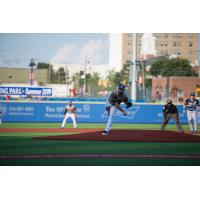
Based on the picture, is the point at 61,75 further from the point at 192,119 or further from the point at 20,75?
the point at 192,119

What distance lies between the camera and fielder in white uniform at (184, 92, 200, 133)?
560 inches

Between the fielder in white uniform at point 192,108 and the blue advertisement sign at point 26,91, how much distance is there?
4.20 m

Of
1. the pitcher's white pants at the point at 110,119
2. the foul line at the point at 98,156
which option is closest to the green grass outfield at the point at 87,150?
the foul line at the point at 98,156

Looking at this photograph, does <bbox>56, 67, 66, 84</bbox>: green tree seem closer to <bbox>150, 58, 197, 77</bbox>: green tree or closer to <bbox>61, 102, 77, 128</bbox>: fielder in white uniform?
<bbox>61, 102, 77, 128</bbox>: fielder in white uniform

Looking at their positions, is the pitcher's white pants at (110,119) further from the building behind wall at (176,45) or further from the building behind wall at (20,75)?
the building behind wall at (20,75)

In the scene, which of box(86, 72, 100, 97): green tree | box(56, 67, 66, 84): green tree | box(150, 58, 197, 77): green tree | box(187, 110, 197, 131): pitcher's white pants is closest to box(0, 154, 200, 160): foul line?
box(187, 110, 197, 131): pitcher's white pants

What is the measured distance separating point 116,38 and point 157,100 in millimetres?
3573

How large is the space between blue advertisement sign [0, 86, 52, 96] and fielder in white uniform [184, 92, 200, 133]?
4.20 m

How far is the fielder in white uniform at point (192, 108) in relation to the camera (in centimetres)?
1422

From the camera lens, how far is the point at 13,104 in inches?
557

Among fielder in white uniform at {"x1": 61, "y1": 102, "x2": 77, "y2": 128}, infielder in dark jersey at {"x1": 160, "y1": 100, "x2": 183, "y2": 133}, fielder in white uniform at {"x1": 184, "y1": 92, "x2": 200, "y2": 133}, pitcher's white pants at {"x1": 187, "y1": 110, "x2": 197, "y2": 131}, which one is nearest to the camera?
infielder in dark jersey at {"x1": 160, "y1": 100, "x2": 183, "y2": 133}

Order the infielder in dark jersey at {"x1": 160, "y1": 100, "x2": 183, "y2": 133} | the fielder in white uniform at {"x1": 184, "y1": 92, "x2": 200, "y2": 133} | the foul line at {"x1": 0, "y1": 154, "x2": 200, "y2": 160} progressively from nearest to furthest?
the foul line at {"x1": 0, "y1": 154, "x2": 200, "y2": 160} → the infielder in dark jersey at {"x1": 160, "y1": 100, "x2": 183, "y2": 133} → the fielder in white uniform at {"x1": 184, "y1": 92, "x2": 200, "y2": 133}

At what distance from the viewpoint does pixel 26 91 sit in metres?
14.3

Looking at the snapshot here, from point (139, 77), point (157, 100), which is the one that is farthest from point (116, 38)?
point (157, 100)
